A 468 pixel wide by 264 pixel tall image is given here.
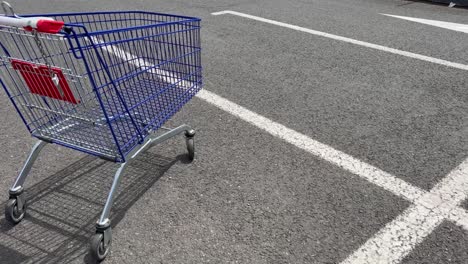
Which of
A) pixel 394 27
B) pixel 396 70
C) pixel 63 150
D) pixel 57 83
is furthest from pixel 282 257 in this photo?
pixel 394 27

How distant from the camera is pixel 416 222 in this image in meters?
2.45

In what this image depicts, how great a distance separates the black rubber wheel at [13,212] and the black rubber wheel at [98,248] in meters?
0.65

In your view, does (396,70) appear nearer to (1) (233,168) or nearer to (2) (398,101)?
(2) (398,101)

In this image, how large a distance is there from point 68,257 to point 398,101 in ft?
10.9

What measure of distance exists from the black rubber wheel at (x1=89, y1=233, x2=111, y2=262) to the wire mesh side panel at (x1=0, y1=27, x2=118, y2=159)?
483mm

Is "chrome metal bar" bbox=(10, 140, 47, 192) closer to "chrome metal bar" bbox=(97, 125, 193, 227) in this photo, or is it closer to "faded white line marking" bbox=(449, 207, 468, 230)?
"chrome metal bar" bbox=(97, 125, 193, 227)

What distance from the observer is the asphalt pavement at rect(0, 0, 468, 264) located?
230cm

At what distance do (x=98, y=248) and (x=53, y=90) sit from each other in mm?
907

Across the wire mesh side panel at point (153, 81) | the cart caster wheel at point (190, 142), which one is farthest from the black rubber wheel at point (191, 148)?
the wire mesh side panel at point (153, 81)

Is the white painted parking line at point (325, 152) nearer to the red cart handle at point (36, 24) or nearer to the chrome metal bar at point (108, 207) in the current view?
the chrome metal bar at point (108, 207)

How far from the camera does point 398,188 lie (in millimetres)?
2738

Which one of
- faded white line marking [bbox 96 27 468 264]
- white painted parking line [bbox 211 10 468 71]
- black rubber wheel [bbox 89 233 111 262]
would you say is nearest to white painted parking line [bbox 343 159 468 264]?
faded white line marking [bbox 96 27 468 264]

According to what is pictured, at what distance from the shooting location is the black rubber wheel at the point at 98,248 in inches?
83.6

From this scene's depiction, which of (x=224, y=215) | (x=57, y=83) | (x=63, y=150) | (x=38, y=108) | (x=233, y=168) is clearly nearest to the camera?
(x=57, y=83)
